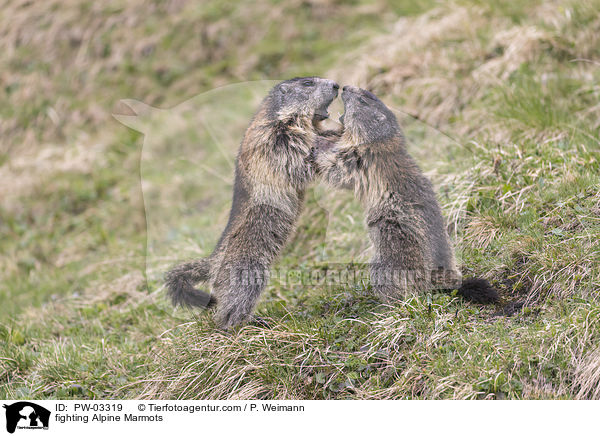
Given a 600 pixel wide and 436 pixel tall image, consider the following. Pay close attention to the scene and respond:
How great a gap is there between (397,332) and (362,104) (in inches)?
70.5

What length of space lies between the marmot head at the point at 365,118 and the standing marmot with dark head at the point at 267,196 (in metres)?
0.21

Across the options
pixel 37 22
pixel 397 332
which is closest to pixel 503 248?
pixel 397 332

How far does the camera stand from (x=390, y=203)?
4.44m

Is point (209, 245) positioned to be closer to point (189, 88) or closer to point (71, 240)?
point (71, 240)

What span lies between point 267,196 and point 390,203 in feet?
3.24

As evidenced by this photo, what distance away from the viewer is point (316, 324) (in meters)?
4.72

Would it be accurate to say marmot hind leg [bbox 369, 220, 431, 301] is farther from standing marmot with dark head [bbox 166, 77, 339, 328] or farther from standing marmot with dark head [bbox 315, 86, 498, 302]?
standing marmot with dark head [bbox 166, 77, 339, 328]

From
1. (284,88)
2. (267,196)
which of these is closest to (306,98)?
(284,88)

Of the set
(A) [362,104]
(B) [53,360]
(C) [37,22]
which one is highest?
(C) [37,22]
